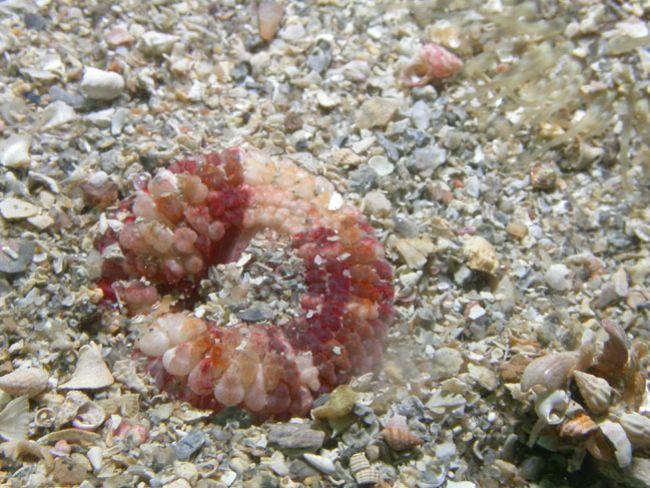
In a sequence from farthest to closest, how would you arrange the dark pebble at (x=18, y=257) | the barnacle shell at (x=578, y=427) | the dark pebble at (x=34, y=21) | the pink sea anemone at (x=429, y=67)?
the pink sea anemone at (x=429, y=67), the dark pebble at (x=34, y=21), the dark pebble at (x=18, y=257), the barnacle shell at (x=578, y=427)

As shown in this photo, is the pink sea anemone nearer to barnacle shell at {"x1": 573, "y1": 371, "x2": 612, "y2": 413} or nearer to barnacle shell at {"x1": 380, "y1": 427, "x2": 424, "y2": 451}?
barnacle shell at {"x1": 573, "y1": 371, "x2": 612, "y2": 413}

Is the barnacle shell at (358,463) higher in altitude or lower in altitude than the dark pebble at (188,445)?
lower

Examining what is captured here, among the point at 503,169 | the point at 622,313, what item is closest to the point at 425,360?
the point at 622,313

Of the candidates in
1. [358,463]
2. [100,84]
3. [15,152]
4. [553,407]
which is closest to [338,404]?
[358,463]

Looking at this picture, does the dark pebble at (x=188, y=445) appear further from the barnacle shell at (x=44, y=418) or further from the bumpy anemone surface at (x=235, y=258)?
the barnacle shell at (x=44, y=418)

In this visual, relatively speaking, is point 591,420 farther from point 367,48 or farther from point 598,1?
point 598,1

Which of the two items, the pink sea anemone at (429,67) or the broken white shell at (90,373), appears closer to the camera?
the broken white shell at (90,373)

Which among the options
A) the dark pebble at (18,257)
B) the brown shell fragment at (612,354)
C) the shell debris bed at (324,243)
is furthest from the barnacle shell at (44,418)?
the brown shell fragment at (612,354)

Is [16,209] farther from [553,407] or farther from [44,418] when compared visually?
[553,407]
